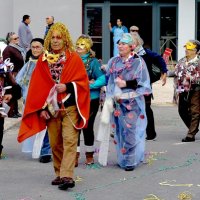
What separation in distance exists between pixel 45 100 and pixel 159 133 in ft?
17.3

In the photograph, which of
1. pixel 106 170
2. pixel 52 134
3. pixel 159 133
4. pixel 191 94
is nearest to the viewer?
pixel 52 134

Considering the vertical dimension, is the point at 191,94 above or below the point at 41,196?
above

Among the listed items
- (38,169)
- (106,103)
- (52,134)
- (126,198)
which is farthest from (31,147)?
(126,198)

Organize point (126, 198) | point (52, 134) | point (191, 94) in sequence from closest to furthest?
1. point (126, 198)
2. point (52, 134)
3. point (191, 94)

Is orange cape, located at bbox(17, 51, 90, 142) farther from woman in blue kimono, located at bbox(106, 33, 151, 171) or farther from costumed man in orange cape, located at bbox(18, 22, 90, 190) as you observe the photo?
woman in blue kimono, located at bbox(106, 33, 151, 171)

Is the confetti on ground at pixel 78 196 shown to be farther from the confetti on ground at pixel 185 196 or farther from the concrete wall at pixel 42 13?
the concrete wall at pixel 42 13

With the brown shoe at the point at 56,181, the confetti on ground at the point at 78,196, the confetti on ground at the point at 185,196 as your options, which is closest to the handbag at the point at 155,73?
the brown shoe at the point at 56,181

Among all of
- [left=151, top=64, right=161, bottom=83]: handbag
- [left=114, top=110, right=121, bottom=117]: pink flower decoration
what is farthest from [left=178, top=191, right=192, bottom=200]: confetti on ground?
[left=151, top=64, right=161, bottom=83]: handbag

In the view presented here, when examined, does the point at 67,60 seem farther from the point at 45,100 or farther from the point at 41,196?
the point at 41,196

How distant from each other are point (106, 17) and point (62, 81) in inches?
839

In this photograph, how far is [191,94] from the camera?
12.5 meters

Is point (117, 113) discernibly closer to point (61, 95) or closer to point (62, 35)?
point (61, 95)

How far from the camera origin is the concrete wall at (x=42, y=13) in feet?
93.8

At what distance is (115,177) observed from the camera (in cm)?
937
